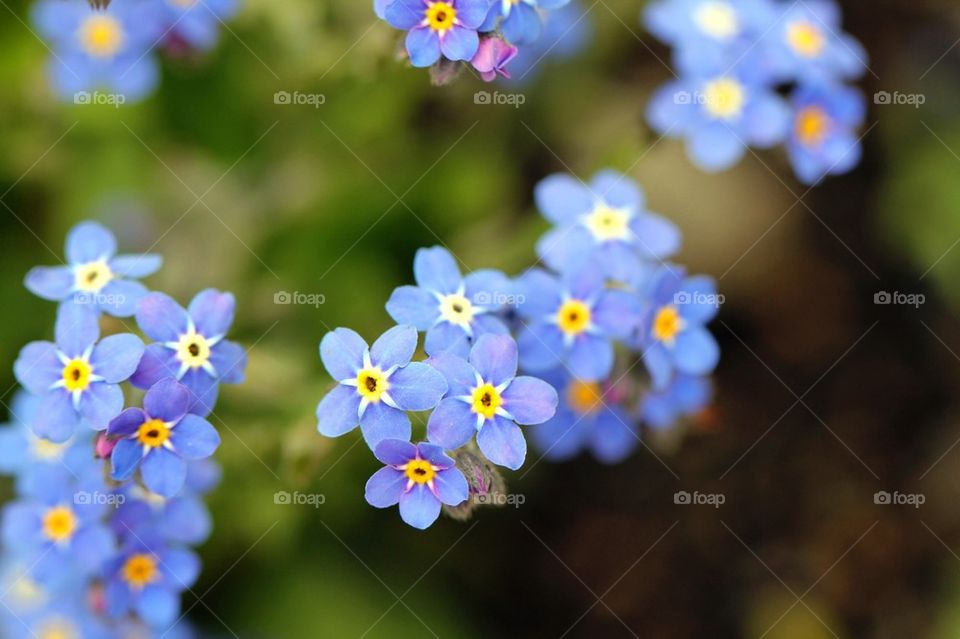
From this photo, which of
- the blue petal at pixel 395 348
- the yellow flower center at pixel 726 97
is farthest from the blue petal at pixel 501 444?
the yellow flower center at pixel 726 97

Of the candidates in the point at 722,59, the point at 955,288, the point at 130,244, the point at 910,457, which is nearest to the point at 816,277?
the point at 955,288

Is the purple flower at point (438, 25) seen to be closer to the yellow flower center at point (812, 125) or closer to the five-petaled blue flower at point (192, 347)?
the five-petaled blue flower at point (192, 347)

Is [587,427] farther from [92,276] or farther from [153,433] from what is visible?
[92,276]

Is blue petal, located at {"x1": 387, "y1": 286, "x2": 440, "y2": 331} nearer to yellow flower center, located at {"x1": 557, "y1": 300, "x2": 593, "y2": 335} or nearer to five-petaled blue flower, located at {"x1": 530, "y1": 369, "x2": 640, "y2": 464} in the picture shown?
yellow flower center, located at {"x1": 557, "y1": 300, "x2": 593, "y2": 335}

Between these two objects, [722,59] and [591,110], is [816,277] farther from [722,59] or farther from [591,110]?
[722,59]

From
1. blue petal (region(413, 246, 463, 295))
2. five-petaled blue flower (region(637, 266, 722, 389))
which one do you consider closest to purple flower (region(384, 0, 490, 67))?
blue petal (region(413, 246, 463, 295))

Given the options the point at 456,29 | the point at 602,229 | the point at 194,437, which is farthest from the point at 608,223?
the point at 194,437
